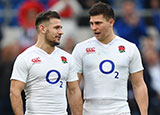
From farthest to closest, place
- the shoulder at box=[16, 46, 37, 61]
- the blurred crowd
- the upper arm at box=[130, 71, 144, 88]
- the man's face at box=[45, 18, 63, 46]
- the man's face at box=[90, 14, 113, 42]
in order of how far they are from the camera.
Result: the blurred crowd → the upper arm at box=[130, 71, 144, 88] → the man's face at box=[90, 14, 113, 42] → the man's face at box=[45, 18, 63, 46] → the shoulder at box=[16, 46, 37, 61]

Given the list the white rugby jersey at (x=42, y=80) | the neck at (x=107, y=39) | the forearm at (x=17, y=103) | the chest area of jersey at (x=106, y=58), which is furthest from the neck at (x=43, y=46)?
the neck at (x=107, y=39)

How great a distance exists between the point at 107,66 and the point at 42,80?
112 centimetres

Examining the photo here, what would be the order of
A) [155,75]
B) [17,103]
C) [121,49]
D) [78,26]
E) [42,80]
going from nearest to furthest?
[17,103] < [42,80] < [121,49] < [155,75] < [78,26]

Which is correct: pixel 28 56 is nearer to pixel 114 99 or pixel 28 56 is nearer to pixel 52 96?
pixel 52 96

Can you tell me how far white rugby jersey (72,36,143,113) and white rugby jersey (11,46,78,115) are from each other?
0.57 m

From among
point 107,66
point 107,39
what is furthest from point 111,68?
point 107,39

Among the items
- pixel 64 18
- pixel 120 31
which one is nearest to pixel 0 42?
pixel 64 18

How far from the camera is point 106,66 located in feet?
29.7

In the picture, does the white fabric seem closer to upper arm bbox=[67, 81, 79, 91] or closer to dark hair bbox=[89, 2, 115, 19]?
dark hair bbox=[89, 2, 115, 19]

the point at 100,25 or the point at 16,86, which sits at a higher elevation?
the point at 100,25

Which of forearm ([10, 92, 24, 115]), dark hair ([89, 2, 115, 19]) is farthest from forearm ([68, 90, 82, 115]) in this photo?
dark hair ([89, 2, 115, 19])

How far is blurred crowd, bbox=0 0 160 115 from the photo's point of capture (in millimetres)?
12828

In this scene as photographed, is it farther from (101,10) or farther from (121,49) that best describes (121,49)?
(101,10)

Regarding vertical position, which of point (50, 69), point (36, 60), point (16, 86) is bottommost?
point (16, 86)
